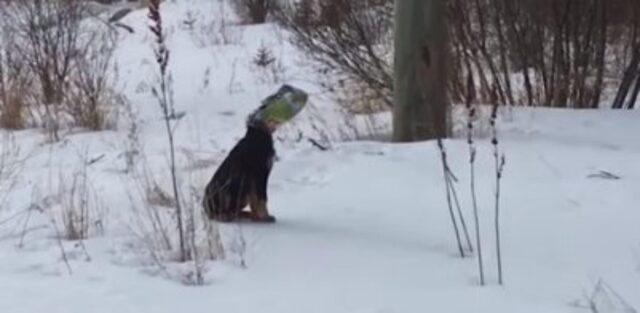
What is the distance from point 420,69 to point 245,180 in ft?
6.69

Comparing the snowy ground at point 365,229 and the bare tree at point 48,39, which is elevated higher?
the bare tree at point 48,39

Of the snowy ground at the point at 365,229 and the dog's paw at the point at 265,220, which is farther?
the dog's paw at the point at 265,220

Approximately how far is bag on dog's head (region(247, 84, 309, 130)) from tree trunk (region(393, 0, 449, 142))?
1798 mm

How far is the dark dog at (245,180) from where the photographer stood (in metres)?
5.09

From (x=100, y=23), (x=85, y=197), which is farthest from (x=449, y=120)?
(x=100, y=23)

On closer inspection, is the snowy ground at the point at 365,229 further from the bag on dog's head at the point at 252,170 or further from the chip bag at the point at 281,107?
the chip bag at the point at 281,107

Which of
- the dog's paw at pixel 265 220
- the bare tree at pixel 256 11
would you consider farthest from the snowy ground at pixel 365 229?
the bare tree at pixel 256 11

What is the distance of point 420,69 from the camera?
22.4 feet

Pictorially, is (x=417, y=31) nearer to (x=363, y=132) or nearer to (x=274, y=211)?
(x=363, y=132)

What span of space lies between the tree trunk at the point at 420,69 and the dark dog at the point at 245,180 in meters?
1.89

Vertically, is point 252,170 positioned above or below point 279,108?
below

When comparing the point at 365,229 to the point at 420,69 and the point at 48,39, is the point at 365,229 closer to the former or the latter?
the point at 420,69

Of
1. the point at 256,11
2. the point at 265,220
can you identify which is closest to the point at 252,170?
the point at 265,220

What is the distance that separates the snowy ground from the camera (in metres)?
4.10
